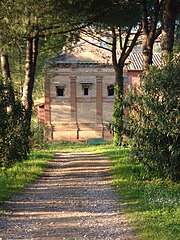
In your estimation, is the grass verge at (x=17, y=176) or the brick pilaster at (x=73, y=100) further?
the brick pilaster at (x=73, y=100)

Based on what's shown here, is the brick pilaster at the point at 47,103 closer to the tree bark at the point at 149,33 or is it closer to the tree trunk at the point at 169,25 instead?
the tree bark at the point at 149,33

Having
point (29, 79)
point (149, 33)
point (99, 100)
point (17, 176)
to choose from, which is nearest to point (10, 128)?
point (17, 176)

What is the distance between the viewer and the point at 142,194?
10.4 m

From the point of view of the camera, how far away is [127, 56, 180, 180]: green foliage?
11070 mm

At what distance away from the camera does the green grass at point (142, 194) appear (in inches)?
292

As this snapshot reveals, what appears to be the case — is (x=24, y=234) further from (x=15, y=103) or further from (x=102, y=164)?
(x=102, y=164)

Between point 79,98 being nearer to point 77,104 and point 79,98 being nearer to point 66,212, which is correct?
point 77,104

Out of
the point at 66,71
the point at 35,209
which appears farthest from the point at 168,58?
the point at 66,71

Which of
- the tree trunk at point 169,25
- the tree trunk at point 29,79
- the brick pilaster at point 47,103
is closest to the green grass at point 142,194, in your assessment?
the tree trunk at point 169,25

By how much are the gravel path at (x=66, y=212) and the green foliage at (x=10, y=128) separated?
3.43ft

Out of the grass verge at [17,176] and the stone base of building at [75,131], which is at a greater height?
the grass verge at [17,176]

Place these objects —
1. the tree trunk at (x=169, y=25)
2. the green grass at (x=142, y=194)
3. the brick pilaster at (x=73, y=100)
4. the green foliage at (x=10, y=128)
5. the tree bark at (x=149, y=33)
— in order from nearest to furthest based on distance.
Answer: the green grass at (x=142, y=194)
the green foliage at (x=10, y=128)
the tree trunk at (x=169, y=25)
the tree bark at (x=149, y=33)
the brick pilaster at (x=73, y=100)

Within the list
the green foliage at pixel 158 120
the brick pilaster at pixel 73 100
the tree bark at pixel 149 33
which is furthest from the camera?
the brick pilaster at pixel 73 100

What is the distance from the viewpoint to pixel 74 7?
17125 mm
